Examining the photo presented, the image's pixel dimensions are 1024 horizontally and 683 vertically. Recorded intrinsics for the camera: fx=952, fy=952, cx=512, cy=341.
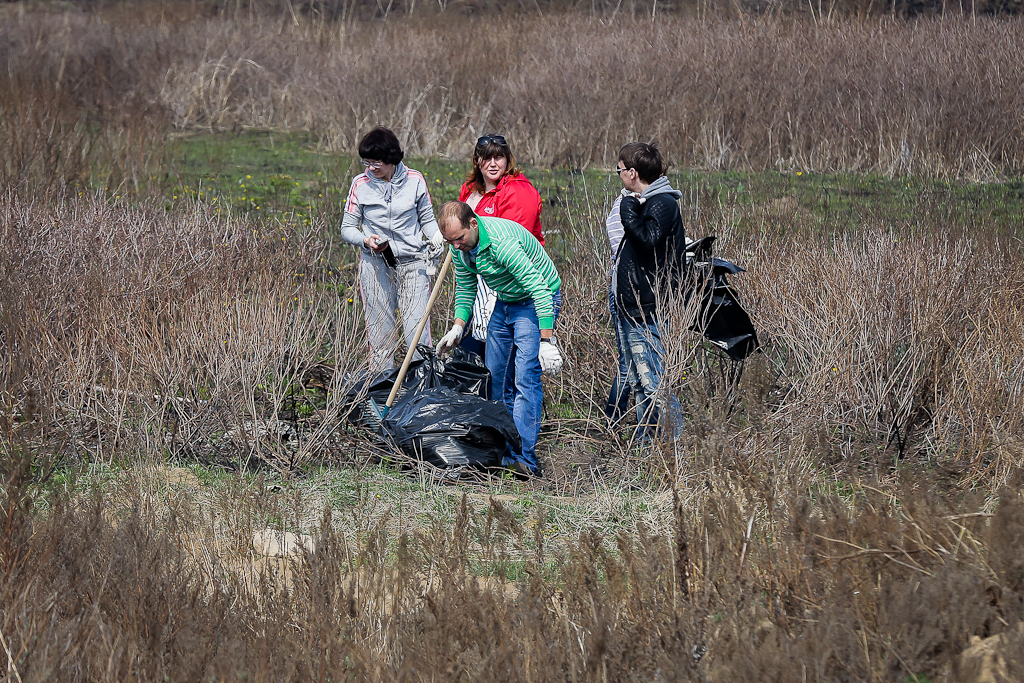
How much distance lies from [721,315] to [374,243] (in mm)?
2031

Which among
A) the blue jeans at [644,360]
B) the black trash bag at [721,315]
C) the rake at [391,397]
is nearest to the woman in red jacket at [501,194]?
the rake at [391,397]

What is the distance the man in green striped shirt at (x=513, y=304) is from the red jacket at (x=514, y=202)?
0.44m

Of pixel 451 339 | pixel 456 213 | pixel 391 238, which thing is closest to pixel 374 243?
pixel 391 238

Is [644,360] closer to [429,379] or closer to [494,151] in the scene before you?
[429,379]

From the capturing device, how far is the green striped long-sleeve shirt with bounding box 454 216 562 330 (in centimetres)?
450

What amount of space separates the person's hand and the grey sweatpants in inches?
4.8

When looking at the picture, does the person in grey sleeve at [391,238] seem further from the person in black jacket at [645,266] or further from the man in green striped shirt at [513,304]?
the person in black jacket at [645,266]

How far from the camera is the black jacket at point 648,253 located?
181 inches

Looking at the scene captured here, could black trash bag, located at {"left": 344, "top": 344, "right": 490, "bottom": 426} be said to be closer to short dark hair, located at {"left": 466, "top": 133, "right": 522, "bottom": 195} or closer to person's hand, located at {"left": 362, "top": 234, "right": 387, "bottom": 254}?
person's hand, located at {"left": 362, "top": 234, "right": 387, "bottom": 254}

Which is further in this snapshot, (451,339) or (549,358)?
(451,339)

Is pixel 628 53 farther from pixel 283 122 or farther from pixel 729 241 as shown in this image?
pixel 729 241

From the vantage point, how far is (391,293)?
5781mm

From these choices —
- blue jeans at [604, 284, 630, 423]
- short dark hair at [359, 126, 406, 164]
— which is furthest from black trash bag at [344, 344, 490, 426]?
short dark hair at [359, 126, 406, 164]

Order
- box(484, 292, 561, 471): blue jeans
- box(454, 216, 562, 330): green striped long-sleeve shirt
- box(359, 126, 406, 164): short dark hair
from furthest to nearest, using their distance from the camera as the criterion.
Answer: box(359, 126, 406, 164): short dark hair → box(484, 292, 561, 471): blue jeans → box(454, 216, 562, 330): green striped long-sleeve shirt
